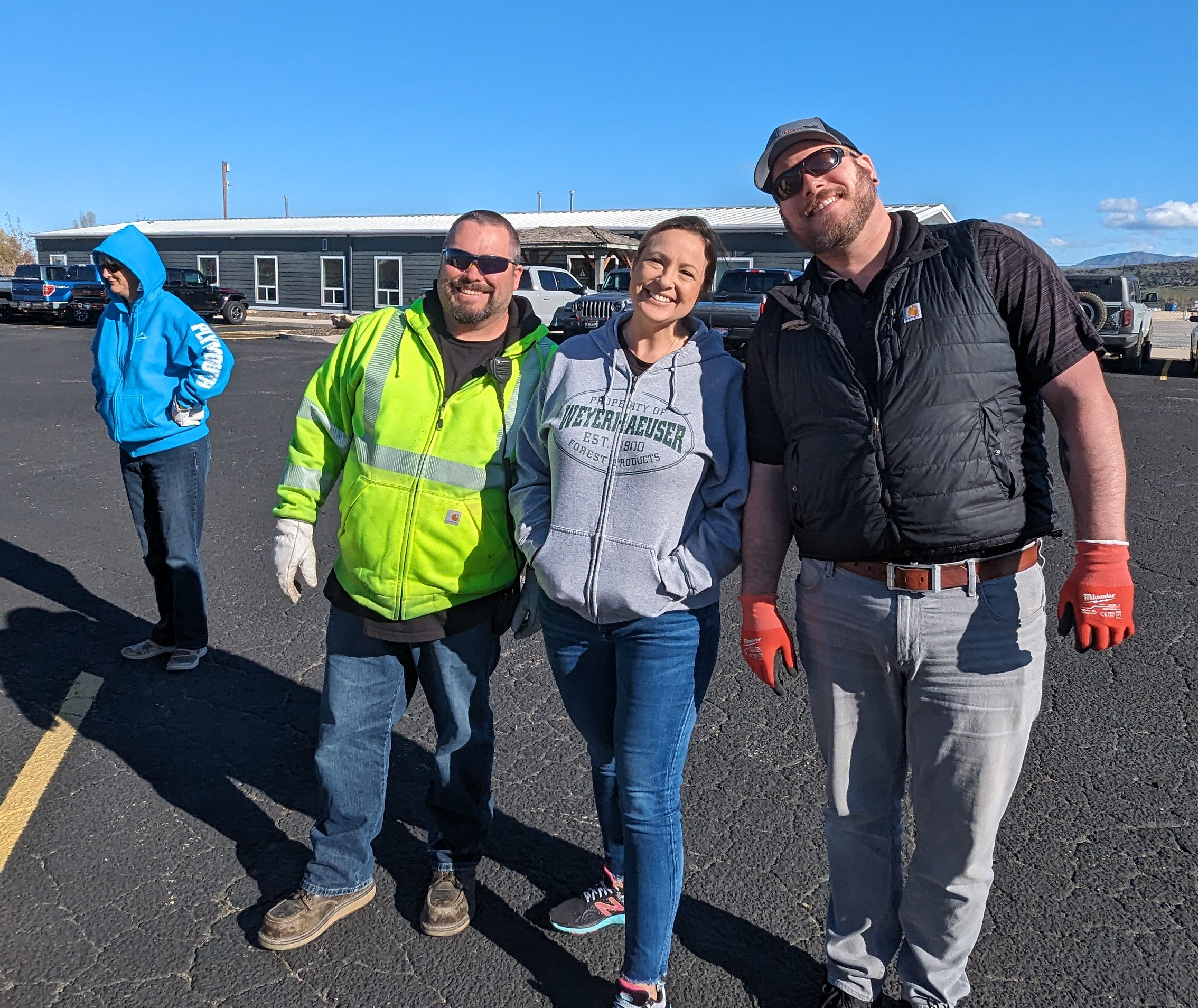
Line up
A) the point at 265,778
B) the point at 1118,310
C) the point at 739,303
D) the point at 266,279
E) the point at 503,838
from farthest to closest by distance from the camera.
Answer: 1. the point at 266,279
2. the point at 1118,310
3. the point at 739,303
4. the point at 265,778
5. the point at 503,838

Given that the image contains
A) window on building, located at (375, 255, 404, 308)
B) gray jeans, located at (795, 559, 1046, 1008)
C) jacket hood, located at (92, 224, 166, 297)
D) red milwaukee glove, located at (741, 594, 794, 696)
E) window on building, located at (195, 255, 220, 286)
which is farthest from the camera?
window on building, located at (195, 255, 220, 286)

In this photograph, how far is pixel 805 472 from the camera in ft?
7.56

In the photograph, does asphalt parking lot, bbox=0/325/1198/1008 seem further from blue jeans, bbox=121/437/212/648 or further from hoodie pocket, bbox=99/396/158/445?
hoodie pocket, bbox=99/396/158/445

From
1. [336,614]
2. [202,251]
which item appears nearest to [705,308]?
[336,614]

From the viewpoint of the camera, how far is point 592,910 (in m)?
2.85

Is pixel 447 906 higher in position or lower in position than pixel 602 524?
lower

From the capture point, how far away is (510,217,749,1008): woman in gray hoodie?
92.9 inches

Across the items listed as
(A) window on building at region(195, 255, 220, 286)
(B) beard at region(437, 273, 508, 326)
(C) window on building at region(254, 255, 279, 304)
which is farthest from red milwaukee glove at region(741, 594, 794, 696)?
(A) window on building at region(195, 255, 220, 286)

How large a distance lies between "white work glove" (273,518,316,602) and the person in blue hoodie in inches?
75.0

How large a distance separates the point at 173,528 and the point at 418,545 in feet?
7.85

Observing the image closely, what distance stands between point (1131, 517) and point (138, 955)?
711 centimetres

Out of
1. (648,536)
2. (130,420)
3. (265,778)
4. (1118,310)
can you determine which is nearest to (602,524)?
(648,536)

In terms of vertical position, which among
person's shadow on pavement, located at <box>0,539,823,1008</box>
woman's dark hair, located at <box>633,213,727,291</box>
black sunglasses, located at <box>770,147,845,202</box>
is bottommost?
person's shadow on pavement, located at <box>0,539,823,1008</box>

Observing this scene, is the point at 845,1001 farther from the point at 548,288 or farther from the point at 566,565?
the point at 548,288
